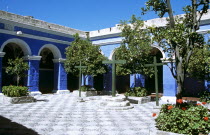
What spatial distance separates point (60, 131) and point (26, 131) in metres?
0.87

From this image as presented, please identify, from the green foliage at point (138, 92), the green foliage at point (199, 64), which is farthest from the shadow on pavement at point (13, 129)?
the green foliage at point (199, 64)

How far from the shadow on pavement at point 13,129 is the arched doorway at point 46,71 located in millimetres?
11783

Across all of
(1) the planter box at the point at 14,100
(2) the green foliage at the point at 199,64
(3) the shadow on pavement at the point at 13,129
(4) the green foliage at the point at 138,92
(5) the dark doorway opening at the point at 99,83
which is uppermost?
(2) the green foliage at the point at 199,64

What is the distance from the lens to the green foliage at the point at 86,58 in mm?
13906

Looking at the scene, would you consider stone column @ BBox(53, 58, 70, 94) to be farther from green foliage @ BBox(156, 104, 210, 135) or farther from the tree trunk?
green foliage @ BBox(156, 104, 210, 135)

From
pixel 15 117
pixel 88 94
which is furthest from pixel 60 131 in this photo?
pixel 88 94

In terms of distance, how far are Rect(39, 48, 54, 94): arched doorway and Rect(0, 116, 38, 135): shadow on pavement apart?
11783 mm

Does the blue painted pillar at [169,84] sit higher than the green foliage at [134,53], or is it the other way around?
the green foliage at [134,53]

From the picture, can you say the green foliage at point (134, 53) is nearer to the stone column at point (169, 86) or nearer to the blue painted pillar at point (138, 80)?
the stone column at point (169, 86)

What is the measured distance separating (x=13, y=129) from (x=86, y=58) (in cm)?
907

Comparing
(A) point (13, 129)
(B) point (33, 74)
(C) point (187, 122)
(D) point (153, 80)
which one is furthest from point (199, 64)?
(B) point (33, 74)

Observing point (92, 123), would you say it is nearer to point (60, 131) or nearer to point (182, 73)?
point (60, 131)

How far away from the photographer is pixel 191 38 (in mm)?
4859

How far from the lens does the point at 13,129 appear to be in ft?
17.5
